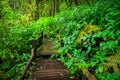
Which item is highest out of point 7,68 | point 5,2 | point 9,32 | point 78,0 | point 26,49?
point 78,0

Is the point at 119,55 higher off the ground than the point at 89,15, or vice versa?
the point at 89,15

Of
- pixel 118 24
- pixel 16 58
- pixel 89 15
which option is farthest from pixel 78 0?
pixel 118 24

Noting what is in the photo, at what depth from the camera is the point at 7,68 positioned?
8609 mm

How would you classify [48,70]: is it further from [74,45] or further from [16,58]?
[16,58]

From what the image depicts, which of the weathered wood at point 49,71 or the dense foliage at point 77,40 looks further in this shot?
the weathered wood at point 49,71

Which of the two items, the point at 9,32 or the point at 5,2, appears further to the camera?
the point at 9,32

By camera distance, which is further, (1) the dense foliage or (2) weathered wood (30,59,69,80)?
(2) weathered wood (30,59,69,80)

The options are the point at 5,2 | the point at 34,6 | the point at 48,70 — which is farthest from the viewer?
the point at 34,6

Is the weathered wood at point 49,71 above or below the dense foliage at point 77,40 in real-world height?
below

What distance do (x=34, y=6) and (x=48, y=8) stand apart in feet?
7.95

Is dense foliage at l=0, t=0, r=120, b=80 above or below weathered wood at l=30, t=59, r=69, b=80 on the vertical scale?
above

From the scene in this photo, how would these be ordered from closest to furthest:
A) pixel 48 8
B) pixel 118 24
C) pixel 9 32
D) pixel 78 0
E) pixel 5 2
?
pixel 118 24, pixel 5 2, pixel 9 32, pixel 78 0, pixel 48 8

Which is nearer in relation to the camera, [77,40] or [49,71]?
[49,71]

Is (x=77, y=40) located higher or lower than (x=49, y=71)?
higher
